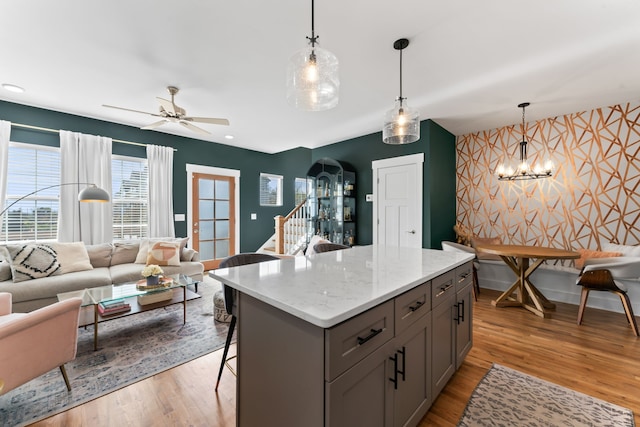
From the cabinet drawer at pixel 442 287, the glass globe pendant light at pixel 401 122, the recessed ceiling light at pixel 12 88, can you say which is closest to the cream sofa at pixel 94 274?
the recessed ceiling light at pixel 12 88

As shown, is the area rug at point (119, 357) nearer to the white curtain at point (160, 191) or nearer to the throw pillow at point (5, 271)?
the throw pillow at point (5, 271)

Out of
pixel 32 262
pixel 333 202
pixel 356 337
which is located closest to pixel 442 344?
pixel 356 337

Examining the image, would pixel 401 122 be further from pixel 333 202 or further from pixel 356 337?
pixel 333 202

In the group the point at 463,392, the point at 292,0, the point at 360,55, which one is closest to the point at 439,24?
the point at 360,55

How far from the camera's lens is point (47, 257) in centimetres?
321

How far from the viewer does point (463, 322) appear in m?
2.04

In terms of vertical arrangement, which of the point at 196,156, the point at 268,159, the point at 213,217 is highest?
the point at 268,159

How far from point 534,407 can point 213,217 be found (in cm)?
557

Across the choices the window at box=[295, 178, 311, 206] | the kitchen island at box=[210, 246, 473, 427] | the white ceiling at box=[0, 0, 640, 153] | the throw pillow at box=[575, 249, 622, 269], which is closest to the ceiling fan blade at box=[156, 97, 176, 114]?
the white ceiling at box=[0, 0, 640, 153]

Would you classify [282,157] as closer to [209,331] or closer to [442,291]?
[209,331]

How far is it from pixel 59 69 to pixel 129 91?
0.61 m

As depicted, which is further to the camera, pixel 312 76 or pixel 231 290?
pixel 231 290

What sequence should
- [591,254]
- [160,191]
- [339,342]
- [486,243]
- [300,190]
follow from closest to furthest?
[339,342] → [591,254] → [486,243] → [160,191] → [300,190]

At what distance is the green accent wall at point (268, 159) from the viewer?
3.95 meters
